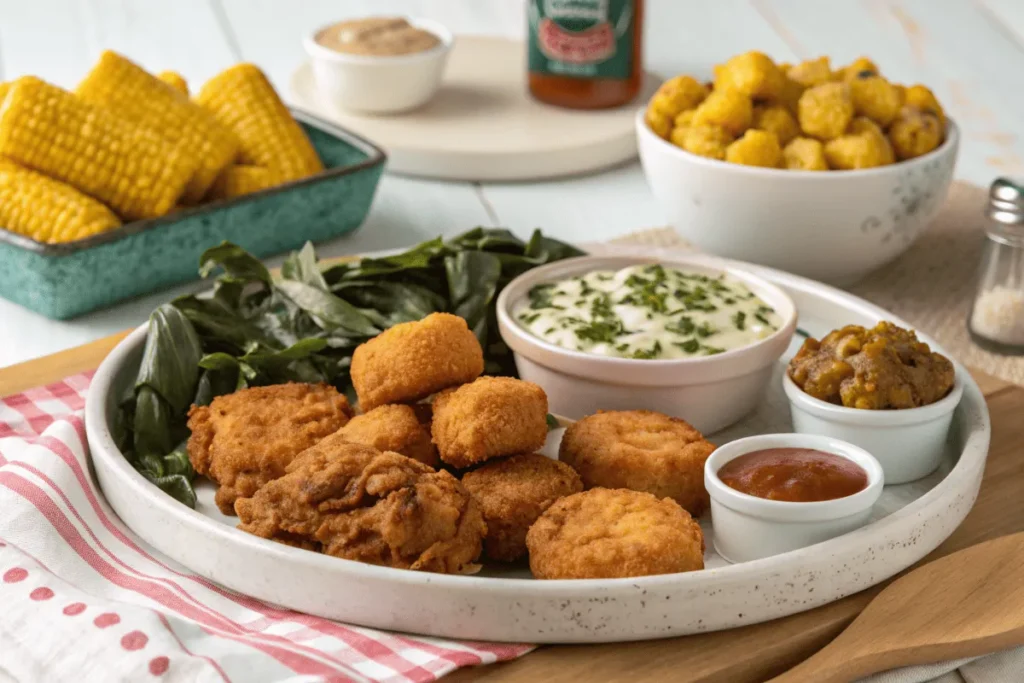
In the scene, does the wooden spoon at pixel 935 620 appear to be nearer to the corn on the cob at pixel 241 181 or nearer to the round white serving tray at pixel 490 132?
the corn on the cob at pixel 241 181

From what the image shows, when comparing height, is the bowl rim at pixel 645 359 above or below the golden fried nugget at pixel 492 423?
below

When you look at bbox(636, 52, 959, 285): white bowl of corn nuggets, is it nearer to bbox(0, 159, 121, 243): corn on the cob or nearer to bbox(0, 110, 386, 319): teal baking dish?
bbox(0, 110, 386, 319): teal baking dish

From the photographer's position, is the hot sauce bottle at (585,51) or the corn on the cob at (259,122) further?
the hot sauce bottle at (585,51)

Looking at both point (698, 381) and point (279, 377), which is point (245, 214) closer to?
point (279, 377)

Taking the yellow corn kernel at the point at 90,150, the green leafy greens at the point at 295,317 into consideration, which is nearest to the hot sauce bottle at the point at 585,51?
the green leafy greens at the point at 295,317

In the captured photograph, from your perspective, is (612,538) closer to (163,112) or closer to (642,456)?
(642,456)

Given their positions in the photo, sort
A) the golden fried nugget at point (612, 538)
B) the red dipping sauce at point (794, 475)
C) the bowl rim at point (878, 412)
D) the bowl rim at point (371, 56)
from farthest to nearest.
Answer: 1. the bowl rim at point (371, 56)
2. the bowl rim at point (878, 412)
3. the red dipping sauce at point (794, 475)
4. the golden fried nugget at point (612, 538)

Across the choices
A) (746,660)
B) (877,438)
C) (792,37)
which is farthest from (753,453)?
(792,37)
